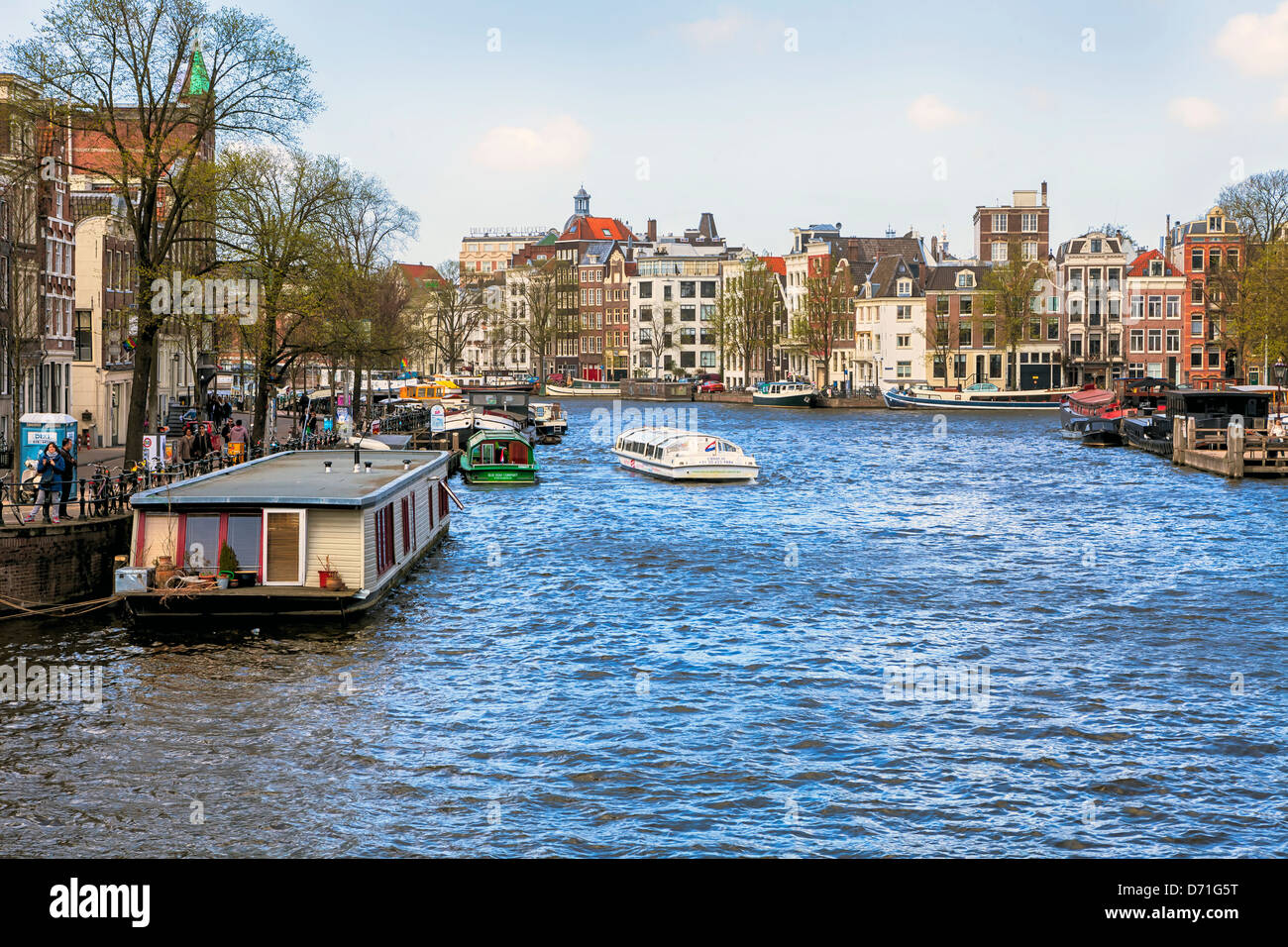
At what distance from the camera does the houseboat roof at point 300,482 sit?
3225 cm

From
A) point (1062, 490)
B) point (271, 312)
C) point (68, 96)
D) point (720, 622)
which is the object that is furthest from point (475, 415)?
point (720, 622)

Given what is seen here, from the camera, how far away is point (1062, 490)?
66000mm

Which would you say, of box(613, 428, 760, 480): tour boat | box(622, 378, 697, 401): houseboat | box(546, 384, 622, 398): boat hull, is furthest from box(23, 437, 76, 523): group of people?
box(546, 384, 622, 398): boat hull

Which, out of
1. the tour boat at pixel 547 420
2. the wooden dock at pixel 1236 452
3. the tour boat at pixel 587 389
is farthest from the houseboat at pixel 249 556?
the tour boat at pixel 587 389

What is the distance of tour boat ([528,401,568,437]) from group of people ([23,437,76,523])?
216 feet

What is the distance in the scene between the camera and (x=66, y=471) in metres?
35.2
